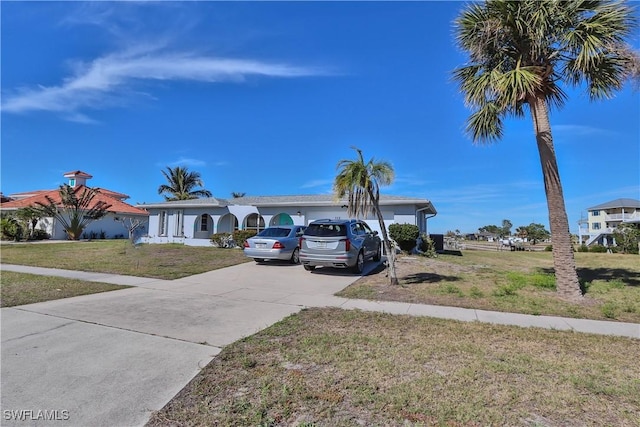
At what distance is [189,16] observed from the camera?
10.8m

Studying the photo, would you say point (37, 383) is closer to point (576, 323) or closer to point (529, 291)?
point (576, 323)

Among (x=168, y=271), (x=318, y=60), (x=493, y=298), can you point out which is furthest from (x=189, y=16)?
(x=493, y=298)

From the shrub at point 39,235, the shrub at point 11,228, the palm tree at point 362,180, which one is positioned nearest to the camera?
the palm tree at point 362,180

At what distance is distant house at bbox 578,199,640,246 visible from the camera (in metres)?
59.3

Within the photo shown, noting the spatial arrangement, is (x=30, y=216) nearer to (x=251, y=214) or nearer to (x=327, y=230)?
(x=251, y=214)

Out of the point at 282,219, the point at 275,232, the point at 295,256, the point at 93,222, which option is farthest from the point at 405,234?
the point at 93,222

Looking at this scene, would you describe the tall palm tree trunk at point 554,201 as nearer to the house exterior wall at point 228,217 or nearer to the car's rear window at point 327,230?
the car's rear window at point 327,230

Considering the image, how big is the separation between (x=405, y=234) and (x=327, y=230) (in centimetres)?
712

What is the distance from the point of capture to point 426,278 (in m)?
10.1

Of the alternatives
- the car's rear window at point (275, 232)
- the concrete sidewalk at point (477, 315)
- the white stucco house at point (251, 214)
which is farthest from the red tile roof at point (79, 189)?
the concrete sidewalk at point (477, 315)

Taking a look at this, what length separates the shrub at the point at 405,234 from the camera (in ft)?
54.4

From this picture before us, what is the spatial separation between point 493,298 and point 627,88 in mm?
6696

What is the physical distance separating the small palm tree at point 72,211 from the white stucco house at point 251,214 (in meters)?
6.27

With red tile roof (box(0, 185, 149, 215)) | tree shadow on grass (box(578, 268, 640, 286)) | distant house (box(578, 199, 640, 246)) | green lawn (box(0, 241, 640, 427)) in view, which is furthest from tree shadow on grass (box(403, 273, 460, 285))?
distant house (box(578, 199, 640, 246))
